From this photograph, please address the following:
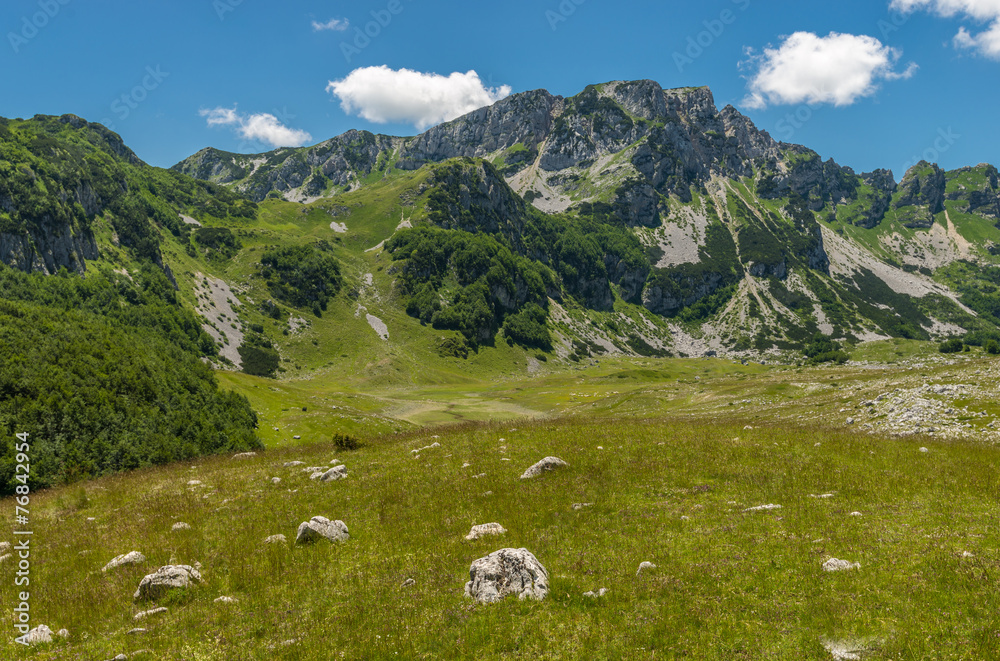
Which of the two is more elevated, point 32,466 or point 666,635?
point 32,466

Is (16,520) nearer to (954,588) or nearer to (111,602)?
(111,602)

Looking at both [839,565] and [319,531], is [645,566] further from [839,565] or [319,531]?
[319,531]

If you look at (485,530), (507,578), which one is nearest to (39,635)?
(507,578)

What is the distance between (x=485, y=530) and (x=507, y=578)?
3.47 m

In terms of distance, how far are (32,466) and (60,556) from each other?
56.1 ft

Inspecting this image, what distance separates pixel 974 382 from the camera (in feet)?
126

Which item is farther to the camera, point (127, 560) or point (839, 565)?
point (127, 560)

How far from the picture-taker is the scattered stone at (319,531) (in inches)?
573

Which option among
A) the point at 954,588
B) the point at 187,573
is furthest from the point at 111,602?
the point at 954,588

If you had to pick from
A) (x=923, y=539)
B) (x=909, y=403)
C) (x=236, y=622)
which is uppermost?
(x=236, y=622)

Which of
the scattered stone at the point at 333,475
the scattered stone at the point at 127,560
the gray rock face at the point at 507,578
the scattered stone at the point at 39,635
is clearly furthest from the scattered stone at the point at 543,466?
the scattered stone at the point at 39,635

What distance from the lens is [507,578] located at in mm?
11102

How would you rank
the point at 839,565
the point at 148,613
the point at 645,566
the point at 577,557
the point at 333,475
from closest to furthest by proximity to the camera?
the point at 148,613
the point at 839,565
the point at 645,566
the point at 577,557
the point at 333,475

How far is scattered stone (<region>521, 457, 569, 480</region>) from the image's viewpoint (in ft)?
65.7
